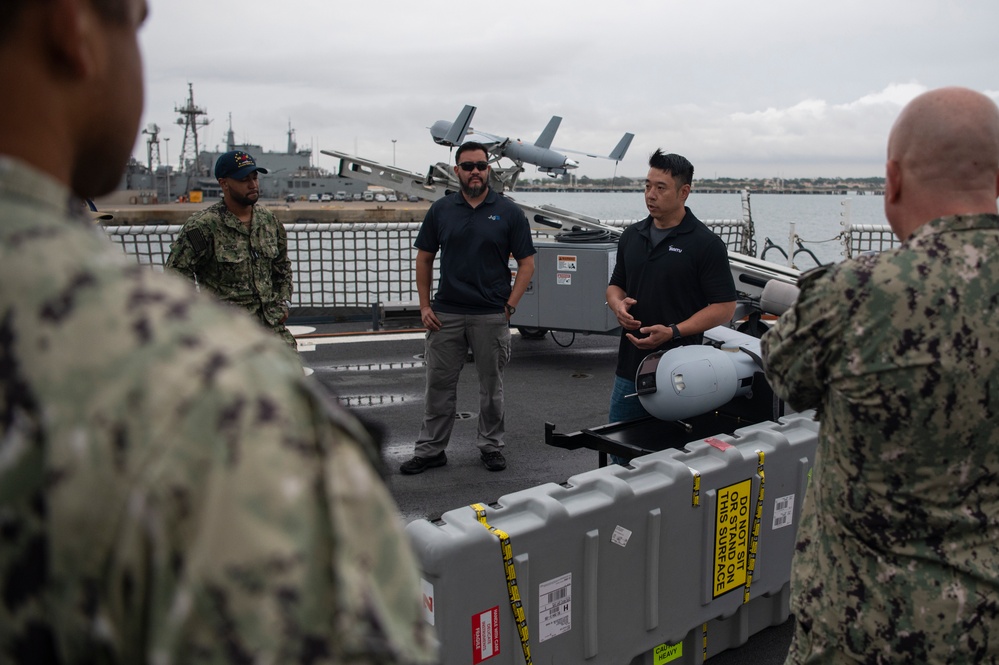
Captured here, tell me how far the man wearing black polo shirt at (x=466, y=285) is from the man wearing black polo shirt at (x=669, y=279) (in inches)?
51.7

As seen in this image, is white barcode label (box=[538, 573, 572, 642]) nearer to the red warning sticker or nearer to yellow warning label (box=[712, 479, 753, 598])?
the red warning sticker

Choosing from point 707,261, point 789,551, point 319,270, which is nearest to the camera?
point 789,551

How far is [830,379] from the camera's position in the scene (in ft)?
6.24

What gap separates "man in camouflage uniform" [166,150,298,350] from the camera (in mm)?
4809

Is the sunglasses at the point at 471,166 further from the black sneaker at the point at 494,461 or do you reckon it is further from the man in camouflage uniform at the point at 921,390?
the man in camouflage uniform at the point at 921,390

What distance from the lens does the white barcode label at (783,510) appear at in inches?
140

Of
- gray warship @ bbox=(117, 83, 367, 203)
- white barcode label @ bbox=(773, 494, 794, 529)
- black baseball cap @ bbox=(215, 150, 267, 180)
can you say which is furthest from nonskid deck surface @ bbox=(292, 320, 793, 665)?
gray warship @ bbox=(117, 83, 367, 203)

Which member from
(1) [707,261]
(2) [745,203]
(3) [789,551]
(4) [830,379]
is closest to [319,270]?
(2) [745,203]

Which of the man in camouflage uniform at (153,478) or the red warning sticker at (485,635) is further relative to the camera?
the red warning sticker at (485,635)

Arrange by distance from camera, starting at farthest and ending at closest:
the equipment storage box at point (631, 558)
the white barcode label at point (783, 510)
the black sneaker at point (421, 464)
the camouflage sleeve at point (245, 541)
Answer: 1. the black sneaker at point (421, 464)
2. the white barcode label at point (783, 510)
3. the equipment storage box at point (631, 558)
4. the camouflage sleeve at point (245, 541)

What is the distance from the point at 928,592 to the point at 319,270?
34.8 ft

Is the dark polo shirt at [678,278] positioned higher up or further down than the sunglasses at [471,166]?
further down

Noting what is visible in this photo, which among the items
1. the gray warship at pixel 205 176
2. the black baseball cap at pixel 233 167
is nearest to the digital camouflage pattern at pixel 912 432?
the black baseball cap at pixel 233 167

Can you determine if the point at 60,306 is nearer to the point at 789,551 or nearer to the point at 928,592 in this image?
the point at 928,592
